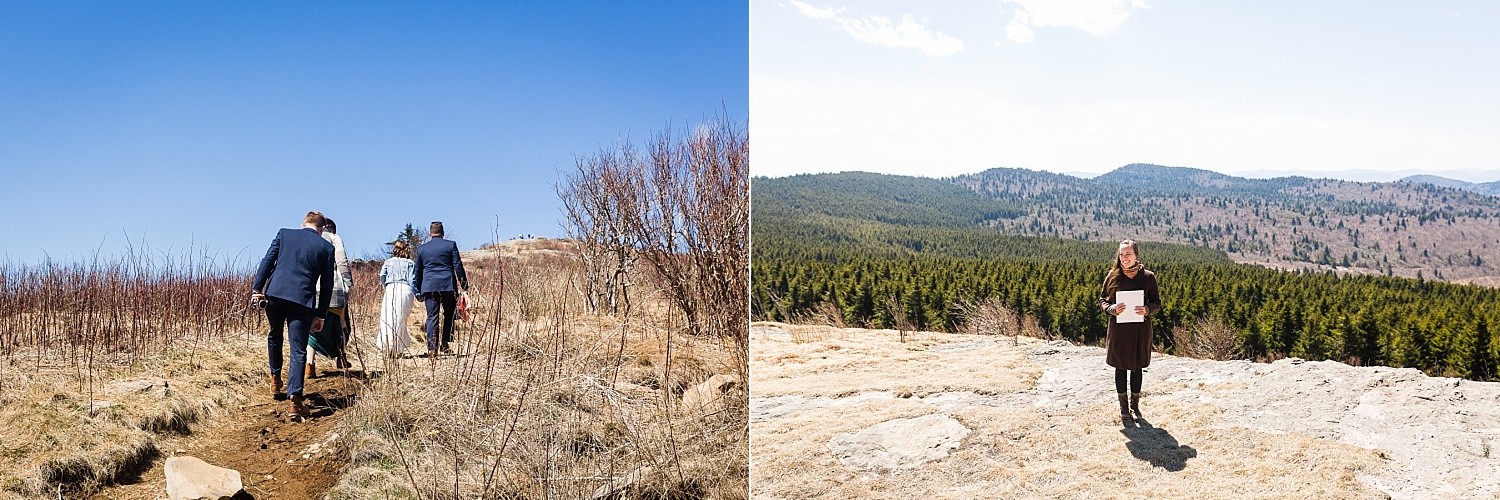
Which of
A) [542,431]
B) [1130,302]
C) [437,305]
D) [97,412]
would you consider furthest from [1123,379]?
[97,412]

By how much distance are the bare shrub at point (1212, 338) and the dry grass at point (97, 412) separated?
4336mm

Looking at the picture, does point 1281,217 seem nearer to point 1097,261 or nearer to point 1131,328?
point 1097,261

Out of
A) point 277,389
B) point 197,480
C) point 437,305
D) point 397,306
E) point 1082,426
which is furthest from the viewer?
point 437,305

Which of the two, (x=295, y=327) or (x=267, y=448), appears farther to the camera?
(x=295, y=327)

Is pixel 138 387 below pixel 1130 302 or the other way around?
below

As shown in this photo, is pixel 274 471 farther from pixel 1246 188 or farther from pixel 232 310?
pixel 1246 188

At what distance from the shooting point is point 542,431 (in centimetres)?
353

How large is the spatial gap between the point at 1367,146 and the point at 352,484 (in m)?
4.51

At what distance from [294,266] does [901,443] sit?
2.95 m

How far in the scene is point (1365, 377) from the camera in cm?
382

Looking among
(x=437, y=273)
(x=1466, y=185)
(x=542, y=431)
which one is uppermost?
(x=1466, y=185)

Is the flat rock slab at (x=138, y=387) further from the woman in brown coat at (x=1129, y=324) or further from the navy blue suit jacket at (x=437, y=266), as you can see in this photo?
the woman in brown coat at (x=1129, y=324)

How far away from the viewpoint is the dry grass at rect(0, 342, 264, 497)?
352cm

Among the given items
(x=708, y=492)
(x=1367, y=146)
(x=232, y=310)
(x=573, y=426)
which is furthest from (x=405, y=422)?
(x=1367, y=146)
